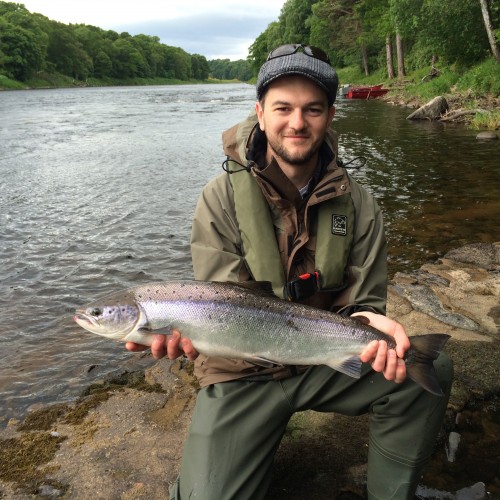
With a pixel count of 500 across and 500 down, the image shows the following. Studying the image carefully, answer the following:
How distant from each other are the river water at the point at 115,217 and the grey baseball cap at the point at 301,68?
10.2 ft

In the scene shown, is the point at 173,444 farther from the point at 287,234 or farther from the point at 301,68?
the point at 301,68

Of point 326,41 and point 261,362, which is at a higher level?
point 326,41

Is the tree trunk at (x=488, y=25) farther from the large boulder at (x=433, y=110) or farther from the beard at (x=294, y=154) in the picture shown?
the beard at (x=294, y=154)

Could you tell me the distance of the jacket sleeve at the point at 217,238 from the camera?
10.8 feet

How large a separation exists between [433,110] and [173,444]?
24.6 meters

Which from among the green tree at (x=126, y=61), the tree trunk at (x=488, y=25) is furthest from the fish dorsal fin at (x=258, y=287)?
the green tree at (x=126, y=61)

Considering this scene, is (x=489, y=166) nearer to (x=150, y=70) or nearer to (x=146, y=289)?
(x=146, y=289)

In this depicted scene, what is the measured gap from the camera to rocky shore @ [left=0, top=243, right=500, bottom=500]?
124 inches

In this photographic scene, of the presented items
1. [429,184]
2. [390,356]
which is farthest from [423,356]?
[429,184]

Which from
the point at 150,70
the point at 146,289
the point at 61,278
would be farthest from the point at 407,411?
the point at 150,70

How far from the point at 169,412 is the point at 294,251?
1705 mm

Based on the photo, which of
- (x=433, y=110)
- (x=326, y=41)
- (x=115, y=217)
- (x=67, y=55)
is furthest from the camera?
(x=67, y=55)

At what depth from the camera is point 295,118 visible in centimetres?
330

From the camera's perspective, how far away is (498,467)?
10.6 ft
